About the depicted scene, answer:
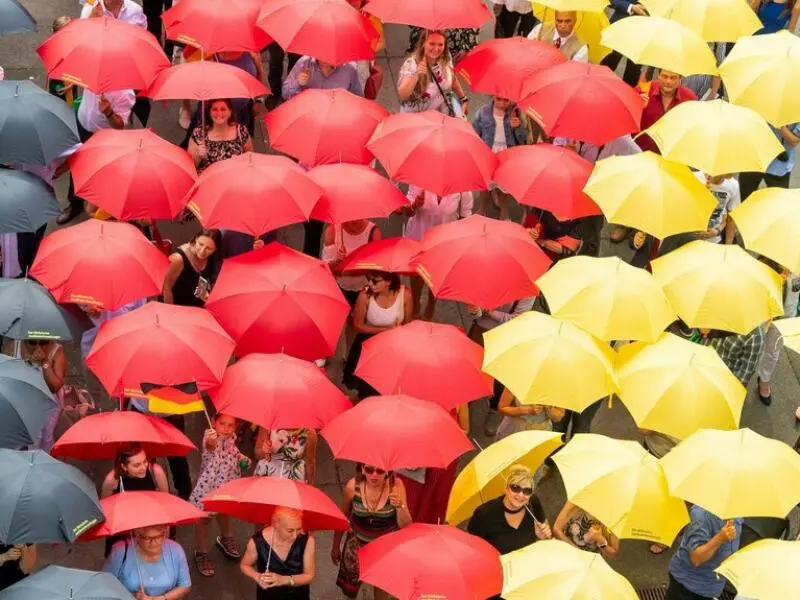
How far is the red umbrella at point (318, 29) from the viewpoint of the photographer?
45.3ft

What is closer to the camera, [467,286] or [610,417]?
[467,286]

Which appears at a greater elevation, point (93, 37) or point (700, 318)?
point (93, 37)

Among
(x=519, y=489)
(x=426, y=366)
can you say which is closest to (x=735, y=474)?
(x=519, y=489)

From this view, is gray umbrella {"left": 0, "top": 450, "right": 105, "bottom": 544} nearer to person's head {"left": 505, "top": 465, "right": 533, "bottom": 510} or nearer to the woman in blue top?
the woman in blue top

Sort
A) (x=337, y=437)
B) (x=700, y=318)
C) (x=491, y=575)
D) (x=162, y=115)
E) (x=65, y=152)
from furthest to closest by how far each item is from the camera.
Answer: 1. (x=162, y=115)
2. (x=65, y=152)
3. (x=700, y=318)
4. (x=337, y=437)
5. (x=491, y=575)

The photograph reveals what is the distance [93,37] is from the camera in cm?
1348

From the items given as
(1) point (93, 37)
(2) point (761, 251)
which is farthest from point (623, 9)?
(1) point (93, 37)

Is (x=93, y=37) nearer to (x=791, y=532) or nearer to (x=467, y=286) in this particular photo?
(x=467, y=286)

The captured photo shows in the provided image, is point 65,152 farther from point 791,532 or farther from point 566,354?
point 791,532

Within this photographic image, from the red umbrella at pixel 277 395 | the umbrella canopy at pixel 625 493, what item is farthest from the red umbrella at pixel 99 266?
the umbrella canopy at pixel 625 493

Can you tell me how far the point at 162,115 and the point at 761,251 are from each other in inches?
260

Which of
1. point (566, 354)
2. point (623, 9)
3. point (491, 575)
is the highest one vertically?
point (623, 9)

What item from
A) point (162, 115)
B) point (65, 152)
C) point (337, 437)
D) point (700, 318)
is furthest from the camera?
point (162, 115)

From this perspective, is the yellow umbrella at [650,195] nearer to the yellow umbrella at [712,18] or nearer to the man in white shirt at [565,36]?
the man in white shirt at [565,36]
